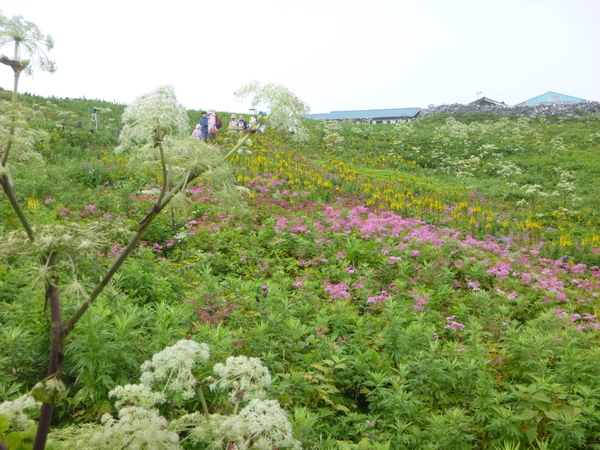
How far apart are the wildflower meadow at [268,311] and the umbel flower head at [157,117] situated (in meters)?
0.01

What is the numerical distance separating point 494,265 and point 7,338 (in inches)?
299

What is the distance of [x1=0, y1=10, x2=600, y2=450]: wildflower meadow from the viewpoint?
1.63m

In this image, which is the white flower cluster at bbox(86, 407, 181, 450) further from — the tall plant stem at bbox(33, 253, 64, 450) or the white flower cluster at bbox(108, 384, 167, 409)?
the tall plant stem at bbox(33, 253, 64, 450)

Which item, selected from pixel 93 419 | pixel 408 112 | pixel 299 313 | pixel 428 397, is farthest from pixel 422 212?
pixel 408 112

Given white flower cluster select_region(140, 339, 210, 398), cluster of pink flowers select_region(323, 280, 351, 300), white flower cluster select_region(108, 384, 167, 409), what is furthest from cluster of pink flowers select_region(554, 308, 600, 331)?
white flower cluster select_region(108, 384, 167, 409)

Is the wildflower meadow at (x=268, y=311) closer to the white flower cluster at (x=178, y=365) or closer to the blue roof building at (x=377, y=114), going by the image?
the white flower cluster at (x=178, y=365)

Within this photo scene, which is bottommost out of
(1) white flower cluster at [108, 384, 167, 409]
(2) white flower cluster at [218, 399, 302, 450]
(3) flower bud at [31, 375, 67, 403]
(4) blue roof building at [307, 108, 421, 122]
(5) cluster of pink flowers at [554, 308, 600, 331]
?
(5) cluster of pink flowers at [554, 308, 600, 331]

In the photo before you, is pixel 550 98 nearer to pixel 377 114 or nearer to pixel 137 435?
pixel 377 114

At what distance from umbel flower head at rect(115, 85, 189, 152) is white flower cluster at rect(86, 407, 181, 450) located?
3.74ft

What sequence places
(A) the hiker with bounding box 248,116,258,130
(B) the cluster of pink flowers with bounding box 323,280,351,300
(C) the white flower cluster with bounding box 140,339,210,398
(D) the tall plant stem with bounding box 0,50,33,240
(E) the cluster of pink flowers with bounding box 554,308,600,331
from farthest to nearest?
(B) the cluster of pink flowers with bounding box 323,280,351,300
(E) the cluster of pink flowers with bounding box 554,308,600,331
(C) the white flower cluster with bounding box 140,339,210,398
(A) the hiker with bounding box 248,116,258,130
(D) the tall plant stem with bounding box 0,50,33,240

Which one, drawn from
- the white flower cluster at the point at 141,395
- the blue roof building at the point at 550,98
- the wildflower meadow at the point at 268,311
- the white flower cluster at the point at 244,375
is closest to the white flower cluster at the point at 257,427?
the wildflower meadow at the point at 268,311

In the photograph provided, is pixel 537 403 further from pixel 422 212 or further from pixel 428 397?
pixel 422 212

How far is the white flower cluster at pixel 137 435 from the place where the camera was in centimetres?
154

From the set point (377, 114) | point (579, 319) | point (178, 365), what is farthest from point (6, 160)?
point (377, 114)
